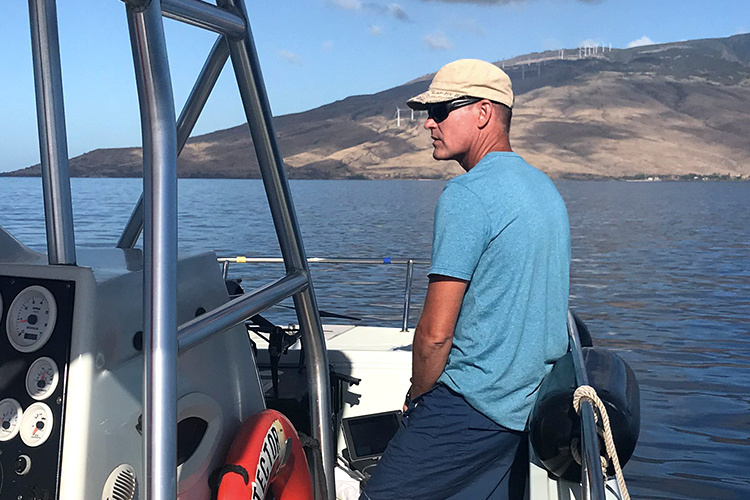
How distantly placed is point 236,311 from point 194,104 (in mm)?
670

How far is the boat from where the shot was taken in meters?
1.19

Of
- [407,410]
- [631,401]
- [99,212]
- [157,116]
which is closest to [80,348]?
[157,116]

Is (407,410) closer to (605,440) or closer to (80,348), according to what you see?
(605,440)

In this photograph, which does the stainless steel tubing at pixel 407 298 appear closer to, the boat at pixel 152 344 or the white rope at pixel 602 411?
the boat at pixel 152 344

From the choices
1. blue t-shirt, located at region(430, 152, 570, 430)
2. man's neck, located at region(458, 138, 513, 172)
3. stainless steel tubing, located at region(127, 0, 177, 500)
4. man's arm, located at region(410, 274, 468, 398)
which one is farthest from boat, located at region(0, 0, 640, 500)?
man's neck, located at region(458, 138, 513, 172)

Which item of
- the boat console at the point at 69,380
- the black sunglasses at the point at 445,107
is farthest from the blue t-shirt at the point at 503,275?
the boat console at the point at 69,380

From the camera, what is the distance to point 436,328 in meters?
1.83

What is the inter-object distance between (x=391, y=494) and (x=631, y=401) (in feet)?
1.84

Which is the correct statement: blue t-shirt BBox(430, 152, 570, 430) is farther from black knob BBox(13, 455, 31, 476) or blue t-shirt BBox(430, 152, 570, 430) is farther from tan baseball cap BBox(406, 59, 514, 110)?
black knob BBox(13, 455, 31, 476)

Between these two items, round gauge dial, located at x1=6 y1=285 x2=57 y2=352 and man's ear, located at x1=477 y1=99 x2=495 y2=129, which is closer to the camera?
round gauge dial, located at x1=6 y1=285 x2=57 y2=352

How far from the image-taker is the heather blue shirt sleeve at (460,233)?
5.82ft

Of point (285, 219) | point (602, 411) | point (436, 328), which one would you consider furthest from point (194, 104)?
point (602, 411)

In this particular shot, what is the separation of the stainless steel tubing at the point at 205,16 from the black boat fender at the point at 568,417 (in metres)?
0.97

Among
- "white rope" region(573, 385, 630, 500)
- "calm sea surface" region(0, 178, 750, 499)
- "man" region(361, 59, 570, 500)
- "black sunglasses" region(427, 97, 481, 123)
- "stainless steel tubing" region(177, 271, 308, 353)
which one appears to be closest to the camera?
"stainless steel tubing" region(177, 271, 308, 353)
